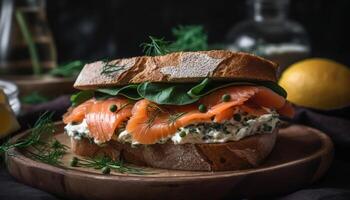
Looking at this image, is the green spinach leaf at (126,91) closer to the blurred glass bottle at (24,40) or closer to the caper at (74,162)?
the caper at (74,162)

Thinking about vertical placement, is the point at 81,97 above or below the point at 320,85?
above

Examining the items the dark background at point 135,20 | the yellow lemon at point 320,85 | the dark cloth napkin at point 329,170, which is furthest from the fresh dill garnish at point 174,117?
Result: the dark background at point 135,20

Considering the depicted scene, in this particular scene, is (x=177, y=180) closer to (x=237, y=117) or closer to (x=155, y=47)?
(x=237, y=117)

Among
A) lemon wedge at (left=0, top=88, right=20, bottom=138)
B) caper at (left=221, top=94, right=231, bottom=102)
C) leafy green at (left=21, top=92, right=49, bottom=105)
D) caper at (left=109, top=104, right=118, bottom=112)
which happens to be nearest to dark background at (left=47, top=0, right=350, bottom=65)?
leafy green at (left=21, top=92, right=49, bottom=105)

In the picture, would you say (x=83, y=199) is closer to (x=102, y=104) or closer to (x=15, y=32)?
(x=102, y=104)

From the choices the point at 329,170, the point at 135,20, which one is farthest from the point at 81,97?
the point at 135,20

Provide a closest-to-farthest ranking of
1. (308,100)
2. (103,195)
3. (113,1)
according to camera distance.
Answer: (103,195)
(308,100)
(113,1)

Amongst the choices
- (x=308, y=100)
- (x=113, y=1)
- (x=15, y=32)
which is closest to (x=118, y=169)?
(x=308, y=100)
